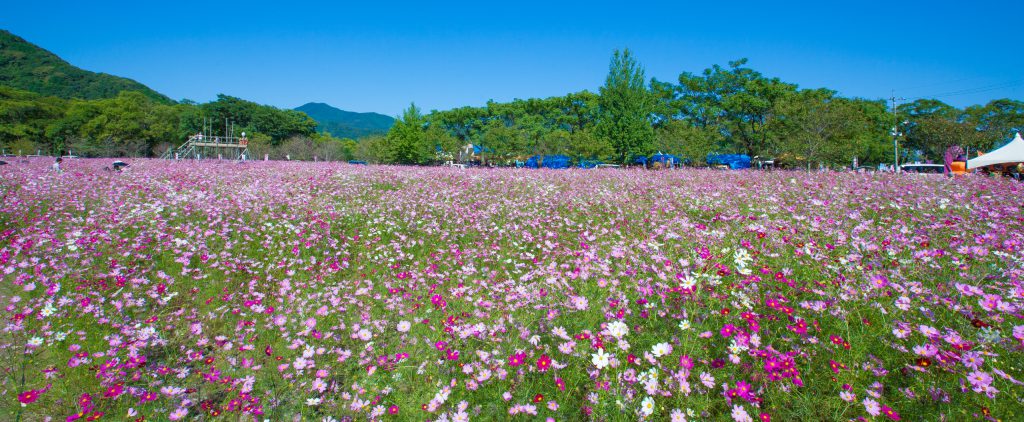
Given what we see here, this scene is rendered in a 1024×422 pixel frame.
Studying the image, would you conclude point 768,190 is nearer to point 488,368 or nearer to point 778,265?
point 778,265

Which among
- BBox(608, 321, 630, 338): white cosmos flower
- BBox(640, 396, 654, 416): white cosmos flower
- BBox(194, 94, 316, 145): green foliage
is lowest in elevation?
BBox(640, 396, 654, 416): white cosmos flower

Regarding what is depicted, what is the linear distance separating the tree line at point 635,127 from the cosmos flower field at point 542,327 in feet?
82.7

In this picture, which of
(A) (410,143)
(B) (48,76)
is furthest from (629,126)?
(B) (48,76)

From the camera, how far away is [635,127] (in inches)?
1399

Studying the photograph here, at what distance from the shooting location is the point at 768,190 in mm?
8852

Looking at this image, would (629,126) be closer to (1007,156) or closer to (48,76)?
(1007,156)

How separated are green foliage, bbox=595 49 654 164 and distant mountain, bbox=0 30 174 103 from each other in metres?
127

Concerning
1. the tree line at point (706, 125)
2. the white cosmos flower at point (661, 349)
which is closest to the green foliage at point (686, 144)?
the tree line at point (706, 125)

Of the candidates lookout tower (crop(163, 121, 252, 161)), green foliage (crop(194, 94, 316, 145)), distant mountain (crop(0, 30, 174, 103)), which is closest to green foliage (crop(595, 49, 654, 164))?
lookout tower (crop(163, 121, 252, 161))

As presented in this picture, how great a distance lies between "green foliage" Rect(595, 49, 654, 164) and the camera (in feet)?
115

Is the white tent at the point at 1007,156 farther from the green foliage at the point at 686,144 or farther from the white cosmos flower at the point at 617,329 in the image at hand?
the white cosmos flower at the point at 617,329

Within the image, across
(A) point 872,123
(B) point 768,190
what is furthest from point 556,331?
(A) point 872,123

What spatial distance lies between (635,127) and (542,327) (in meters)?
35.0

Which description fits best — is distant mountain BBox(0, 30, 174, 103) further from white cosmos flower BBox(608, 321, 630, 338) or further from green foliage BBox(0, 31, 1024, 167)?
white cosmos flower BBox(608, 321, 630, 338)
